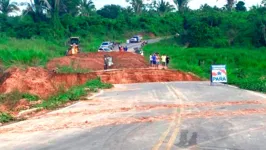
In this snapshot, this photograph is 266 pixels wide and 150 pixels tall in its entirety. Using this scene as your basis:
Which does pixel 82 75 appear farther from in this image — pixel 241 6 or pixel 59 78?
pixel 241 6

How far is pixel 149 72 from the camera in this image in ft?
145

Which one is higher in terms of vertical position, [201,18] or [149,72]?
[201,18]

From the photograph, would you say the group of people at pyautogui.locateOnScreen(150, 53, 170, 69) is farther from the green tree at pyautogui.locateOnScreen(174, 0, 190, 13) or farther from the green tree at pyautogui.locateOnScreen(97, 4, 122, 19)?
the green tree at pyautogui.locateOnScreen(97, 4, 122, 19)

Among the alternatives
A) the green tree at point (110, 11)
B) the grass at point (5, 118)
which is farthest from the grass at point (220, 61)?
the green tree at point (110, 11)

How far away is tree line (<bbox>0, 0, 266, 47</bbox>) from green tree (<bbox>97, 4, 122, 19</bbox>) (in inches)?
372

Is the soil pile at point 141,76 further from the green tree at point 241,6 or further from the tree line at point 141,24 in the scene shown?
the green tree at point 241,6

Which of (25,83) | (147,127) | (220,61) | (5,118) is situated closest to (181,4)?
(220,61)

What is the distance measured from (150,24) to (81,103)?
78.2 m

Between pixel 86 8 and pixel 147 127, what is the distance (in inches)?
4204

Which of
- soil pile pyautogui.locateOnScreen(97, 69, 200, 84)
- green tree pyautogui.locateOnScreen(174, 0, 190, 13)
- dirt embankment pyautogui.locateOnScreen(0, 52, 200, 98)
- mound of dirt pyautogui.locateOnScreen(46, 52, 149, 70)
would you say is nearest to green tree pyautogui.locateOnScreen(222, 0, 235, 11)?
green tree pyautogui.locateOnScreen(174, 0, 190, 13)

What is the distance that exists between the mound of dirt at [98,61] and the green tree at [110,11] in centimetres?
7594

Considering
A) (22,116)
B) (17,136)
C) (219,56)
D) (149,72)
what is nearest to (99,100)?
(22,116)

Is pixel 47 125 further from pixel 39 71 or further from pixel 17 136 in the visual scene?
pixel 39 71

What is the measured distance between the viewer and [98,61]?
50.8 m
